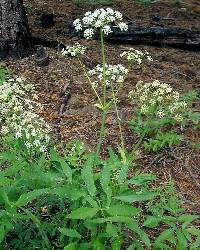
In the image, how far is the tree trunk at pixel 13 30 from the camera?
217 inches

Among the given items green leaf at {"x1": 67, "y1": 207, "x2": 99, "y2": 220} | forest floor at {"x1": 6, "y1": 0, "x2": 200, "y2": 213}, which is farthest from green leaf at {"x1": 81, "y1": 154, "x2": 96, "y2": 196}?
forest floor at {"x1": 6, "y1": 0, "x2": 200, "y2": 213}

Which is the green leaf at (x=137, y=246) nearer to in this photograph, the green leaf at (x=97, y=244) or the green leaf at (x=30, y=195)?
the green leaf at (x=97, y=244)

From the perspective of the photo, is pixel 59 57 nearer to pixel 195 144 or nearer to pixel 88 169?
pixel 195 144

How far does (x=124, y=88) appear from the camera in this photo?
5.36m

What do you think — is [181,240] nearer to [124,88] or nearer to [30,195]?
[30,195]

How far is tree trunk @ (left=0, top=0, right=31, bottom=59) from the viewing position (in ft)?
18.1

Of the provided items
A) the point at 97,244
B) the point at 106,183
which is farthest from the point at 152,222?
the point at 106,183

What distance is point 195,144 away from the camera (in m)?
4.45

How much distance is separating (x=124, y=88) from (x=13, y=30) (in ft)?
5.06

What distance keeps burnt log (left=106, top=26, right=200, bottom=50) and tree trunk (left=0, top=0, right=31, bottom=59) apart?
1.24 m

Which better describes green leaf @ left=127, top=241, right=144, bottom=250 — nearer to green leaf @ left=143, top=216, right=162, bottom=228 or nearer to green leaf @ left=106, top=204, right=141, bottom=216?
green leaf @ left=143, top=216, right=162, bottom=228

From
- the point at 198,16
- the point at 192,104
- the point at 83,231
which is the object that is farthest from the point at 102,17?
the point at 198,16

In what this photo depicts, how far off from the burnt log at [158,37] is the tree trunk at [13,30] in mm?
1237

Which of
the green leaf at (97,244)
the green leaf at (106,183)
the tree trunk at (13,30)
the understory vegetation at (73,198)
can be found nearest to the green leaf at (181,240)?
the understory vegetation at (73,198)
